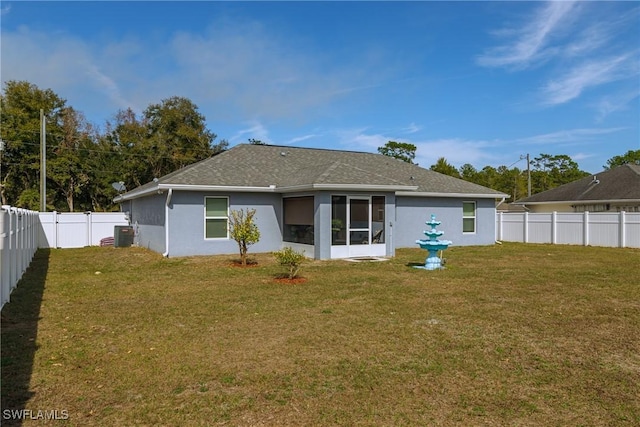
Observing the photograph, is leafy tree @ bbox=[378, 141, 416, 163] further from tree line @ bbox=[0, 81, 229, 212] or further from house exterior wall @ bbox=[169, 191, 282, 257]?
house exterior wall @ bbox=[169, 191, 282, 257]

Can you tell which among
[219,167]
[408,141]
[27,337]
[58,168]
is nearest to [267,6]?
[219,167]

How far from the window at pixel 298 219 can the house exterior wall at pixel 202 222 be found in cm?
36

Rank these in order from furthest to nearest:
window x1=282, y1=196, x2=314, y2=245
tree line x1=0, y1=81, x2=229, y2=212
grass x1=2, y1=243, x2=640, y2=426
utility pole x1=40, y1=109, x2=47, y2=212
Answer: tree line x1=0, y1=81, x2=229, y2=212 < utility pole x1=40, y1=109, x2=47, y2=212 < window x1=282, y1=196, x2=314, y2=245 < grass x1=2, y1=243, x2=640, y2=426

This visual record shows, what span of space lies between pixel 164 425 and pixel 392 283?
268 inches

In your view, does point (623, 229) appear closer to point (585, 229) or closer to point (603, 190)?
point (585, 229)

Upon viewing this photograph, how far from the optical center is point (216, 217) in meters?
14.8

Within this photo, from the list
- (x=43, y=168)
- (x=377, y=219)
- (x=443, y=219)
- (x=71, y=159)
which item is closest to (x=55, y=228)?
(x=43, y=168)

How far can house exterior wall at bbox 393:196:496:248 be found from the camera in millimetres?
17922

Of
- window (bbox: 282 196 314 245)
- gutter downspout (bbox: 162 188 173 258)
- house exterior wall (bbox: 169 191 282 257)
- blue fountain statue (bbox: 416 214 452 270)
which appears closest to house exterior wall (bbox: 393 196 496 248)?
window (bbox: 282 196 314 245)

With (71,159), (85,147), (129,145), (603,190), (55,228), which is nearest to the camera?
(55,228)

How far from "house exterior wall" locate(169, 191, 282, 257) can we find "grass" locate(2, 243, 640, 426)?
4.69m

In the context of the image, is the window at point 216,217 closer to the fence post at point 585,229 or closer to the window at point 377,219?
the window at point 377,219

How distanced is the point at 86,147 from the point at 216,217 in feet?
99.0

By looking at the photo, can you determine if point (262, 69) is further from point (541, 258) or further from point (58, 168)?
point (58, 168)
